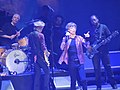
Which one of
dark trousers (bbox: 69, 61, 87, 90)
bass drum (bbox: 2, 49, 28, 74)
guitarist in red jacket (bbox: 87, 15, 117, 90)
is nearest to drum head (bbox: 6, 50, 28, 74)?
bass drum (bbox: 2, 49, 28, 74)

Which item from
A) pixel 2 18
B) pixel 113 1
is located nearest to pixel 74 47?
pixel 2 18

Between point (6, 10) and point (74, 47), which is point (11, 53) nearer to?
point (6, 10)

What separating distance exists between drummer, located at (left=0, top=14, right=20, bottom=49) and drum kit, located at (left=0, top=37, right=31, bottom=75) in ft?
0.55

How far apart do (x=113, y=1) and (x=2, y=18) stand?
4.21m

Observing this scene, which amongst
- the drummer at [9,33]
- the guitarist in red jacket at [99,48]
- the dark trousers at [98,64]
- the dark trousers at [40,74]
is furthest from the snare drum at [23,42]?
the dark trousers at [98,64]

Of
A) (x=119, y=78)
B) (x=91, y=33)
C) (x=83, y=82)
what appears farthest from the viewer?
(x=119, y=78)

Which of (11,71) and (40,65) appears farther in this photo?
(11,71)

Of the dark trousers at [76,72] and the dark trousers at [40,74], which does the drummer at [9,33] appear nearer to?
the dark trousers at [40,74]

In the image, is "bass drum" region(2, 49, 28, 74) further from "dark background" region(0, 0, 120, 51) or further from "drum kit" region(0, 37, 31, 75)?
"dark background" region(0, 0, 120, 51)

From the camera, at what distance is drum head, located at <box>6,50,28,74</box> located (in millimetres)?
9609

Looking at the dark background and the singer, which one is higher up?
the dark background

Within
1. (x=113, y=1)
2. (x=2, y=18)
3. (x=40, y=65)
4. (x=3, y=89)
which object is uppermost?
(x=113, y=1)

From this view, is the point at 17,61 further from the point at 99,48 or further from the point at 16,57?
the point at 99,48

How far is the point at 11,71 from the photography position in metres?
9.59
